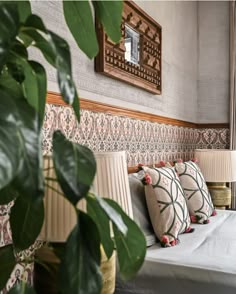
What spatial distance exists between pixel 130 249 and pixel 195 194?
69.7 inches

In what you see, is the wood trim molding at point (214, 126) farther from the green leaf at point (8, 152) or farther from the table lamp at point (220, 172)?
the green leaf at point (8, 152)

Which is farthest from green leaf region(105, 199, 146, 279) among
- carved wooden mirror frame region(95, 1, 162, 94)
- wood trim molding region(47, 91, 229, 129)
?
carved wooden mirror frame region(95, 1, 162, 94)

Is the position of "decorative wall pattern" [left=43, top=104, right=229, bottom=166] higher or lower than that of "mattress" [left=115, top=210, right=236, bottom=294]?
higher

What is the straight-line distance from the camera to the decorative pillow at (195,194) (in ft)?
7.73

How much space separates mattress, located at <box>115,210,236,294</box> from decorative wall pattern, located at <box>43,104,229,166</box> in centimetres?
67

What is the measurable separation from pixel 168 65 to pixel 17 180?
2688mm

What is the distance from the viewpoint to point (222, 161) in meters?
3.14

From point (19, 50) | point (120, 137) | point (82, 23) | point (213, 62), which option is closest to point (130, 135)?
point (120, 137)

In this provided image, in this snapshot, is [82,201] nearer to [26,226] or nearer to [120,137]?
[26,226]

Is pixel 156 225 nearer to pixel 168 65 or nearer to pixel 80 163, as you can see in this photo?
pixel 80 163

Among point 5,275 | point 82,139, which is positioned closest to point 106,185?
point 5,275

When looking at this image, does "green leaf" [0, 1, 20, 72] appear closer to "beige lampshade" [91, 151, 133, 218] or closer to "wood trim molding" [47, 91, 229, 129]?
"beige lampshade" [91, 151, 133, 218]

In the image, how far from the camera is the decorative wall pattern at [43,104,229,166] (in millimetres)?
1656

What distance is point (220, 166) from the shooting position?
314 cm
